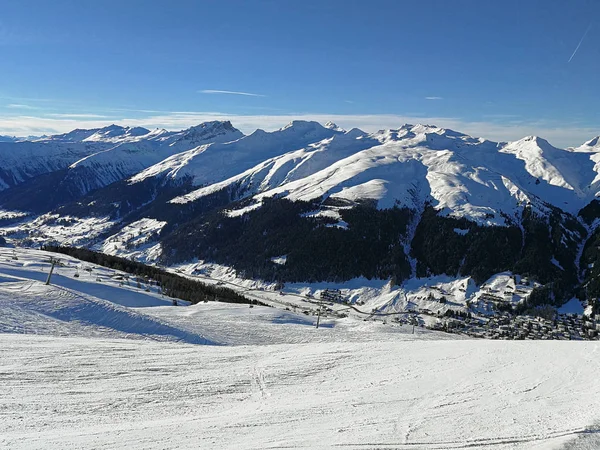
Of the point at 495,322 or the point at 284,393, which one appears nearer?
the point at 284,393

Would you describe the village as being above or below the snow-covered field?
below

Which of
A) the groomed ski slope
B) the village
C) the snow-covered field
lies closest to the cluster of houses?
the village

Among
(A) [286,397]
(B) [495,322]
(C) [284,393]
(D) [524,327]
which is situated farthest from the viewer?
(B) [495,322]

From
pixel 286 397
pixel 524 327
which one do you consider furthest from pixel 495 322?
pixel 286 397

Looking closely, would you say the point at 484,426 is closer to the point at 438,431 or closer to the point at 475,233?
the point at 438,431

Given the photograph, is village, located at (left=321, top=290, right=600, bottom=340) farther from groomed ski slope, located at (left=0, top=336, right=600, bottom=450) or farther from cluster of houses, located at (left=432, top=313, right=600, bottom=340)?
groomed ski slope, located at (left=0, top=336, right=600, bottom=450)

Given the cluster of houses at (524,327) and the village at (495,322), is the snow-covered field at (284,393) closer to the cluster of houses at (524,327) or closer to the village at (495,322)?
the village at (495,322)

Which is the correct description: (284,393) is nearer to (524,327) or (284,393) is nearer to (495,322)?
(524,327)

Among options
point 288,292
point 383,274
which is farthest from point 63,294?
point 383,274
